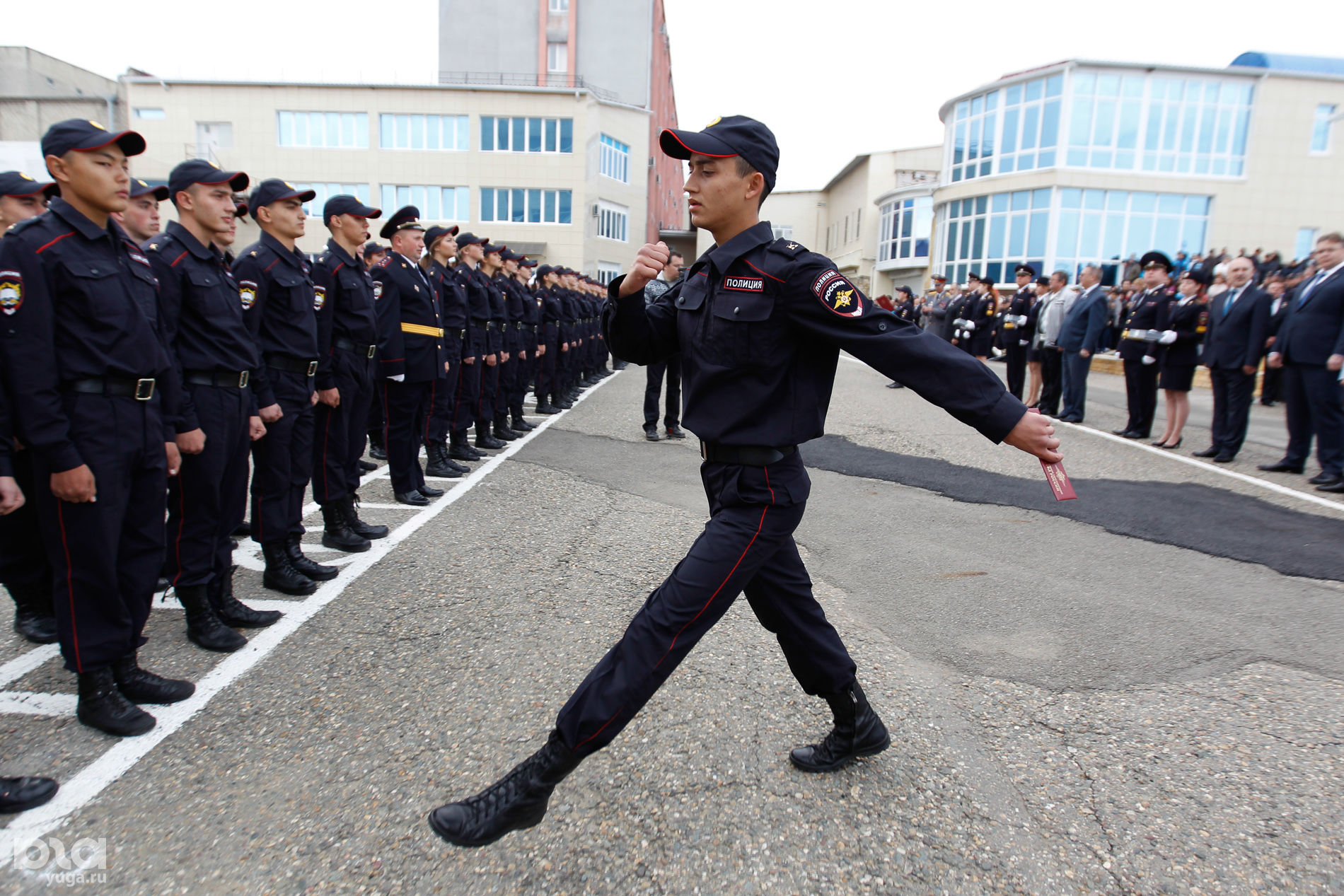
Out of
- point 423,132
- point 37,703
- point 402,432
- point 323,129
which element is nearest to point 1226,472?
point 402,432

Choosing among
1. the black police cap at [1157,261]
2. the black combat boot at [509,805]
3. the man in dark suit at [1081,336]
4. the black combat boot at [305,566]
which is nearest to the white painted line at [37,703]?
the black combat boot at [305,566]

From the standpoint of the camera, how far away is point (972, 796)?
2609 mm

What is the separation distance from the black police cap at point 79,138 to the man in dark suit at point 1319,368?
370 inches

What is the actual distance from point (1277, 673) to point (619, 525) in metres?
3.90

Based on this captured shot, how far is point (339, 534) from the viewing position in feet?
16.9

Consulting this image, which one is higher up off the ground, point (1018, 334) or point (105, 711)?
point (1018, 334)

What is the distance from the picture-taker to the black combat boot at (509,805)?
216 cm

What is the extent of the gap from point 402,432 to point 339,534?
147cm

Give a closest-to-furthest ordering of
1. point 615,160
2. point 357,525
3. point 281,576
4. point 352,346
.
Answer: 1. point 281,576
2. point 352,346
3. point 357,525
4. point 615,160

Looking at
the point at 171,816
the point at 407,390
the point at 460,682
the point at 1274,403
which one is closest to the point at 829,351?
the point at 460,682

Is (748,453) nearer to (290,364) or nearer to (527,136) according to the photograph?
(290,364)

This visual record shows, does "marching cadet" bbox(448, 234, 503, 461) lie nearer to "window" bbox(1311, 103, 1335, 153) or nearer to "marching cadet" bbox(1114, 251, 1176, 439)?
"marching cadet" bbox(1114, 251, 1176, 439)

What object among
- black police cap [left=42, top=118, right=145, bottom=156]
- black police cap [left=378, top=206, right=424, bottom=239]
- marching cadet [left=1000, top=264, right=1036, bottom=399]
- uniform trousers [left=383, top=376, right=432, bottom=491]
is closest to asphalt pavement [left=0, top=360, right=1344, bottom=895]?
uniform trousers [left=383, top=376, right=432, bottom=491]

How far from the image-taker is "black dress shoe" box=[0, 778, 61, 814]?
242 centimetres
